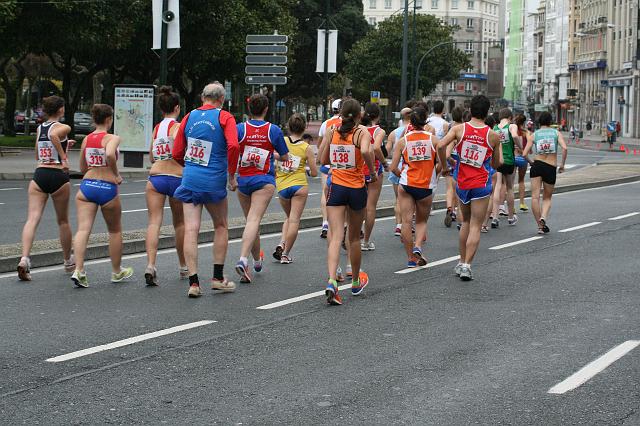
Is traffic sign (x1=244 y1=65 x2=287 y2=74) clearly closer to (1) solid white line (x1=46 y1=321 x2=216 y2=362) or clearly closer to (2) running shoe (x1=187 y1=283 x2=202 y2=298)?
(2) running shoe (x1=187 y1=283 x2=202 y2=298)

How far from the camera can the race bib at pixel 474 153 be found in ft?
40.4

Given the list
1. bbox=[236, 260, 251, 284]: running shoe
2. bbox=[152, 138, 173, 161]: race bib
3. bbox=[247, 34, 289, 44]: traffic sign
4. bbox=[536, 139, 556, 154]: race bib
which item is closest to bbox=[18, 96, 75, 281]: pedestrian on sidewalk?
bbox=[152, 138, 173, 161]: race bib

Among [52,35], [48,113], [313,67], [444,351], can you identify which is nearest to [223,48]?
[52,35]

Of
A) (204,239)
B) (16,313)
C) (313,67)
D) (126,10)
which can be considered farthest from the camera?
(313,67)

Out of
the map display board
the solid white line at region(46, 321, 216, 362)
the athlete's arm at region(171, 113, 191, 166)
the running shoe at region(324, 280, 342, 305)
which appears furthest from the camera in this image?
the map display board

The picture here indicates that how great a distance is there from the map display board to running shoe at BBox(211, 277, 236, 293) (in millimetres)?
21108

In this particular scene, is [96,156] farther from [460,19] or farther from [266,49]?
[460,19]

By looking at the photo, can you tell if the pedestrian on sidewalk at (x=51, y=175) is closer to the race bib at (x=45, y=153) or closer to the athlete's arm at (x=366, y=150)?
the race bib at (x=45, y=153)

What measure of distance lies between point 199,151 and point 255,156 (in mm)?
1175

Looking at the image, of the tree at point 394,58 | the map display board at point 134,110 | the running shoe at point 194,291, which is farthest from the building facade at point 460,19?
the running shoe at point 194,291

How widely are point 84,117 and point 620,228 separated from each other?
48.2m

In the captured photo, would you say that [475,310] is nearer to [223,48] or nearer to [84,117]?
[223,48]

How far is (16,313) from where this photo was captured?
9.74 m

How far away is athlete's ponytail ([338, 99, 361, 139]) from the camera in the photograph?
10.4 metres
